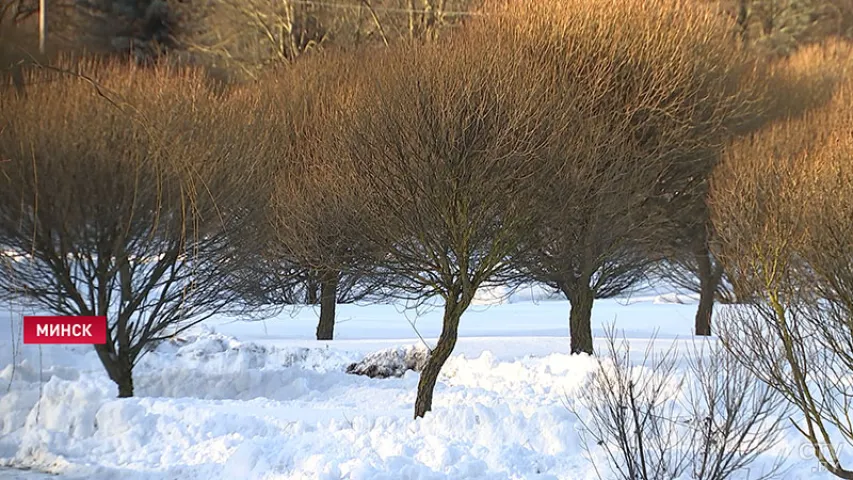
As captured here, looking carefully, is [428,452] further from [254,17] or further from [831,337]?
[254,17]

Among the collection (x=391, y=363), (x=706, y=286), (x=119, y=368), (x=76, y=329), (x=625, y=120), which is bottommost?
(x=391, y=363)

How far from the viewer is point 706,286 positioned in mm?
23766

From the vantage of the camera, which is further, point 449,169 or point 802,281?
point 449,169

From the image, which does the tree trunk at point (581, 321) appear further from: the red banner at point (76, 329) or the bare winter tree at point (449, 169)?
the red banner at point (76, 329)

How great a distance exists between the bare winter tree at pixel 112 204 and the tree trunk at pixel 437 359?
3.18 meters

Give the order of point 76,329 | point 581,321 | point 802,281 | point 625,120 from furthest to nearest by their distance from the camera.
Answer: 1. point 581,321
2. point 625,120
3. point 76,329
4. point 802,281

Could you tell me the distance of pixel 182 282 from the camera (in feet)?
49.8

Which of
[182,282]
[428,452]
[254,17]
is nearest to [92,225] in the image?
[182,282]

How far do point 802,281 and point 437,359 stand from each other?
460 centimetres

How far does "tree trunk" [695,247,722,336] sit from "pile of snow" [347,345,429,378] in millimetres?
8098

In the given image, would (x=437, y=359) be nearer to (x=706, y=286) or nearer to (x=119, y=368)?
(x=119, y=368)

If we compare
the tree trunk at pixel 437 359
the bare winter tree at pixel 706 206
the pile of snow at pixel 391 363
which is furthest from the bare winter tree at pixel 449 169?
the bare winter tree at pixel 706 206

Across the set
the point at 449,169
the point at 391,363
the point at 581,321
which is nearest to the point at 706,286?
the point at 581,321

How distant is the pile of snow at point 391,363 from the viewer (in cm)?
1773
